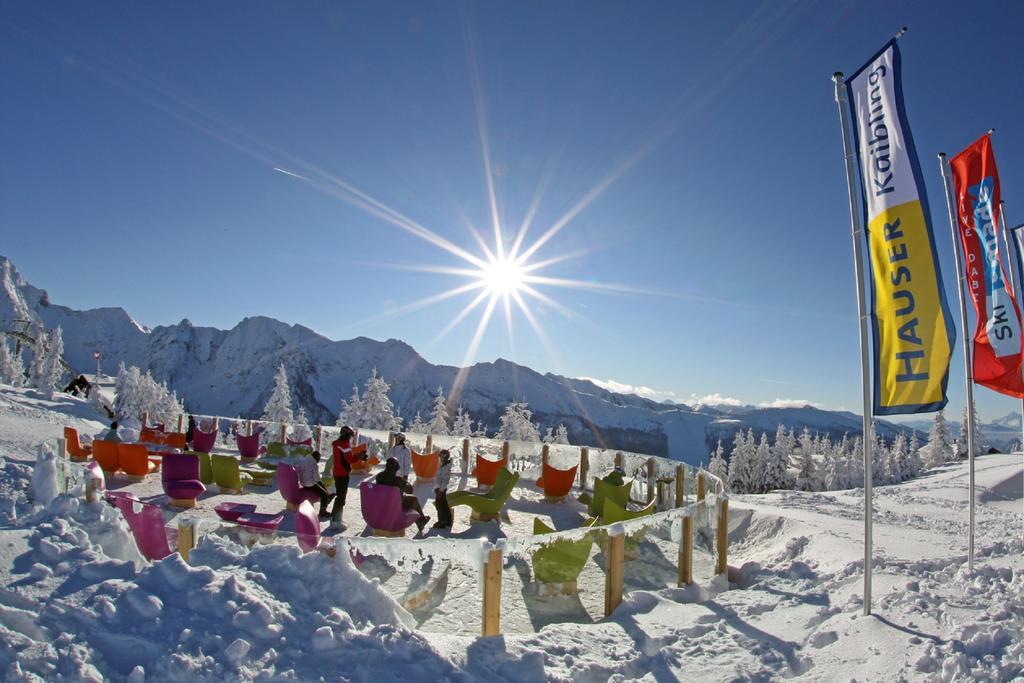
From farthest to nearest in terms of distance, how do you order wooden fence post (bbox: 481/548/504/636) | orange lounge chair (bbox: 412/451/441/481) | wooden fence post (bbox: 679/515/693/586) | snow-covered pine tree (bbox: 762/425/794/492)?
snow-covered pine tree (bbox: 762/425/794/492) → orange lounge chair (bbox: 412/451/441/481) → wooden fence post (bbox: 679/515/693/586) → wooden fence post (bbox: 481/548/504/636)

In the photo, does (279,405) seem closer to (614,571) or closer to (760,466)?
(614,571)

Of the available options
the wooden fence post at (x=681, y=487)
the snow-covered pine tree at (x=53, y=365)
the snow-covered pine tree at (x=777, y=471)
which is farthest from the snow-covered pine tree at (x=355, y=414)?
the snow-covered pine tree at (x=777, y=471)

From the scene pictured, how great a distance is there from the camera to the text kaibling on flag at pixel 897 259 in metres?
5.00

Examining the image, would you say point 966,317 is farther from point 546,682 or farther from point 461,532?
point 461,532

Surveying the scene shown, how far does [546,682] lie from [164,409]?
64.8m

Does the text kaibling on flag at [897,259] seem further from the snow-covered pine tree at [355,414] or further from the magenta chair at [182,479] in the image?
the snow-covered pine tree at [355,414]

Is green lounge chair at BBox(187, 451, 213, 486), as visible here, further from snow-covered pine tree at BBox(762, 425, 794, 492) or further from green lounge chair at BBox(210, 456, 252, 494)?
snow-covered pine tree at BBox(762, 425, 794, 492)

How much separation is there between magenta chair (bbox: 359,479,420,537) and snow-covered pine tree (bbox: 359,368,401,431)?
3047 centimetres

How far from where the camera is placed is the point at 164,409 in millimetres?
57406

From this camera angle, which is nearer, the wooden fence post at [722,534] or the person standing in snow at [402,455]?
the wooden fence post at [722,534]

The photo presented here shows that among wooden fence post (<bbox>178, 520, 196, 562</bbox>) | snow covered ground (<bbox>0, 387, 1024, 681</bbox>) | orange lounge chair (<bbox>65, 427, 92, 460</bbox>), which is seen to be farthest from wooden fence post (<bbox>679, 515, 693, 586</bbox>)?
orange lounge chair (<bbox>65, 427, 92, 460</bbox>)

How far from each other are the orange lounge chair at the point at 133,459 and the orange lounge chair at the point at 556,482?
875cm

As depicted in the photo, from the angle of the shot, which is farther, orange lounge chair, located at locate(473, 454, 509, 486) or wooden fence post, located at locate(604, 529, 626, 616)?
orange lounge chair, located at locate(473, 454, 509, 486)

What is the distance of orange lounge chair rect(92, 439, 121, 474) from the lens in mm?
11516
